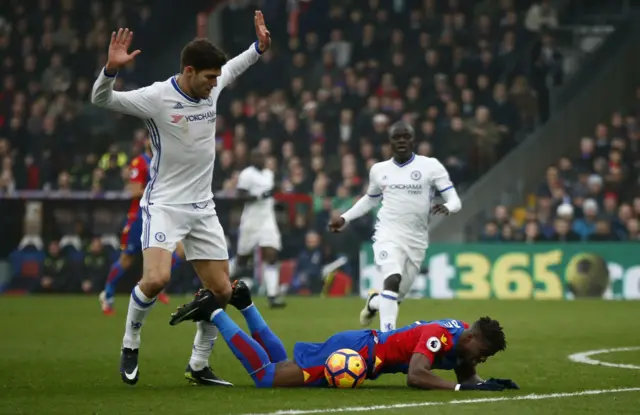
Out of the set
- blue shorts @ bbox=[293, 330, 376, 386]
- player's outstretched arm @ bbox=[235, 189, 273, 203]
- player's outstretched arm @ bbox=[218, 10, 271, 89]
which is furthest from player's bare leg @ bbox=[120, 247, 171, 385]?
player's outstretched arm @ bbox=[235, 189, 273, 203]

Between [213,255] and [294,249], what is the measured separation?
14.8 meters

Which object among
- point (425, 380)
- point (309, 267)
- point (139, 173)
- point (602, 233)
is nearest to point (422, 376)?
point (425, 380)

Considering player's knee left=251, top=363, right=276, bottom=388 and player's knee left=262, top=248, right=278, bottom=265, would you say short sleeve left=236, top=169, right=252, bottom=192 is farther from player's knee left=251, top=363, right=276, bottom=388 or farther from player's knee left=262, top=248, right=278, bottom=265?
player's knee left=251, top=363, right=276, bottom=388

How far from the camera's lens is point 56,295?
79.6 feet

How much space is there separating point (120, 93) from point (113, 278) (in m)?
9.70

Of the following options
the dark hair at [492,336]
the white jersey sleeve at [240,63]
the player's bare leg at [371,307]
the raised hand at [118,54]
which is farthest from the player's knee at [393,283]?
the raised hand at [118,54]

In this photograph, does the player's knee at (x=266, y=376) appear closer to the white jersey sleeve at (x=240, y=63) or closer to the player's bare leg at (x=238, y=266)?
the white jersey sleeve at (x=240, y=63)

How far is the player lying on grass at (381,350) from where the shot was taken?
8.88 metres

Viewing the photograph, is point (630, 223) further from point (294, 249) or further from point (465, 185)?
point (294, 249)

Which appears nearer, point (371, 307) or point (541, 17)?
point (371, 307)

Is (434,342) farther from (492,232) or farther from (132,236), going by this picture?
(492,232)

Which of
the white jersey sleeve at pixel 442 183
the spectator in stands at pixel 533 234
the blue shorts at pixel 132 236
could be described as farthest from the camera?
the spectator in stands at pixel 533 234

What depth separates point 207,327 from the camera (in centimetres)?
979

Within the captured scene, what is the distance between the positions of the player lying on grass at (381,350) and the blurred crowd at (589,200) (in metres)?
14.1
